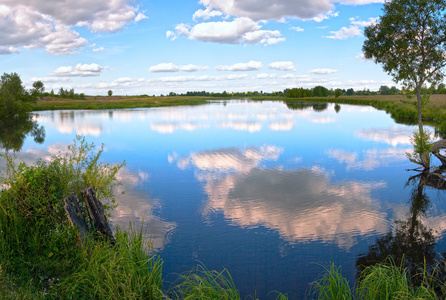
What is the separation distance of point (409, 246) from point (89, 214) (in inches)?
312

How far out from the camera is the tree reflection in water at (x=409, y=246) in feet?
24.5

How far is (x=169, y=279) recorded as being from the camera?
698 cm

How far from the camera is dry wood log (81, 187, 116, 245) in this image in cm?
669

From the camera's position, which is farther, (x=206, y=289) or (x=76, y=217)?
(x=76, y=217)

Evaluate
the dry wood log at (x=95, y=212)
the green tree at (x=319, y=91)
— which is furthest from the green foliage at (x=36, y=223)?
the green tree at (x=319, y=91)

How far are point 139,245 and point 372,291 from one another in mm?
4181

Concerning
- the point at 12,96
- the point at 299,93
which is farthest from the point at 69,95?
the point at 299,93

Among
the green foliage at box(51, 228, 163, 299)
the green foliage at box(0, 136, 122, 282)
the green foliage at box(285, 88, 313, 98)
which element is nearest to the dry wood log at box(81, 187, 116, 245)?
the green foliage at box(0, 136, 122, 282)

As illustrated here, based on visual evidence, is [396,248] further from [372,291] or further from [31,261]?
[31,261]

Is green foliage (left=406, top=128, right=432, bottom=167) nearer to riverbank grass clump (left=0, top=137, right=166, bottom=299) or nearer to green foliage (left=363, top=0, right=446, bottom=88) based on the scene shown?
green foliage (left=363, top=0, right=446, bottom=88)

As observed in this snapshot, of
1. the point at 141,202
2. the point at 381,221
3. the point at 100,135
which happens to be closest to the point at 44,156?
the point at 100,135

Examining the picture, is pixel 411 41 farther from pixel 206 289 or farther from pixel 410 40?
pixel 206 289

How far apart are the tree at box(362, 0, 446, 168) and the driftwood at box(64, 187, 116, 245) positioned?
14550mm

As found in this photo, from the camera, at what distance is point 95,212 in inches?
269
